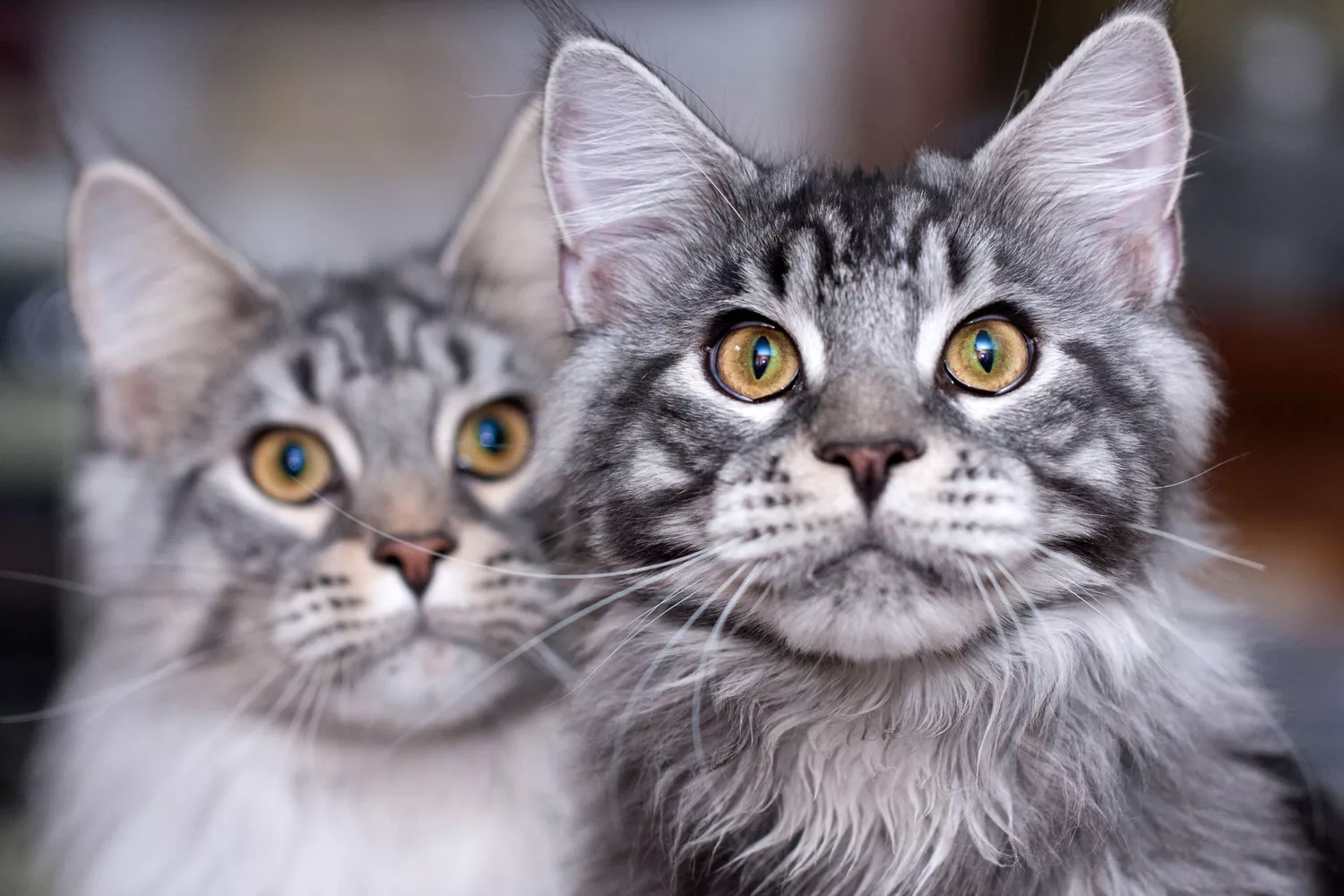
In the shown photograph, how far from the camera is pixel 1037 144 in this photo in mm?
1053

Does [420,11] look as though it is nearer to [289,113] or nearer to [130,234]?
[289,113]

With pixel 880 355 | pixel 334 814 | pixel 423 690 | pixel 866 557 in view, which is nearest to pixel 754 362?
pixel 880 355

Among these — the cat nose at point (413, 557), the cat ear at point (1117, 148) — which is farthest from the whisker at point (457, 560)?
the cat ear at point (1117, 148)

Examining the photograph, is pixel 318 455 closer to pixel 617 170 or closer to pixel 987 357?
pixel 617 170

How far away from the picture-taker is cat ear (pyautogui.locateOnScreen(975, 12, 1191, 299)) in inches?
38.4

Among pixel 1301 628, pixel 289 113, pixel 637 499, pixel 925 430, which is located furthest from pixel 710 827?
pixel 289 113

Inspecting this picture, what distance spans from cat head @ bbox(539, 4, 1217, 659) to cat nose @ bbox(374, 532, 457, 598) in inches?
6.6

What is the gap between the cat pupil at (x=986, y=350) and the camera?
0.95 m

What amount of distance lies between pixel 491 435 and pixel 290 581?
10.4 inches

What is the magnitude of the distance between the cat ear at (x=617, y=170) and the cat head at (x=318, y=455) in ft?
0.27

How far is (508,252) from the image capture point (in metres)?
1.38

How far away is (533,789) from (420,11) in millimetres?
1266

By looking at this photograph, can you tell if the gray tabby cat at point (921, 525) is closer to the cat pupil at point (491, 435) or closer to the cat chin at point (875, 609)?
the cat chin at point (875, 609)

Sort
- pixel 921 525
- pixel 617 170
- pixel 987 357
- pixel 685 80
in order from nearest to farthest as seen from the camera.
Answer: pixel 921 525, pixel 987 357, pixel 617 170, pixel 685 80
